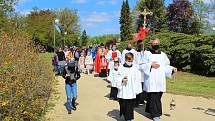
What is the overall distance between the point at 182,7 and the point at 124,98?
60.6m

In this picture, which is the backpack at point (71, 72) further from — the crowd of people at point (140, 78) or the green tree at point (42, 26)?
the green tree at point (42, 26)

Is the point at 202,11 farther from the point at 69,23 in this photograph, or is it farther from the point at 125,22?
the point at 69,23

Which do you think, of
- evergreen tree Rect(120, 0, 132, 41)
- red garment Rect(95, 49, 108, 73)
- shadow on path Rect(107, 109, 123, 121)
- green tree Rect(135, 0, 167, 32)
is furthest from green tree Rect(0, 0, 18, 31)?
evergreen tree Rect(120, 0, 132, 41)

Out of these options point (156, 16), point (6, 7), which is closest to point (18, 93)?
point (6, 7)

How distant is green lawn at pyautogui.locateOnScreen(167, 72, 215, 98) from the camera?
1634 centimetres

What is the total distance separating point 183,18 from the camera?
6931cm

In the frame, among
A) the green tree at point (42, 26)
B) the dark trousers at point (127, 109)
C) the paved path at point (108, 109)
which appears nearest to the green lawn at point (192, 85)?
the paved path at point (108, 109)

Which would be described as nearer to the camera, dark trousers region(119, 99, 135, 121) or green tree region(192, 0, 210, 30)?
dark trousers region(119, 99, 135, 121)

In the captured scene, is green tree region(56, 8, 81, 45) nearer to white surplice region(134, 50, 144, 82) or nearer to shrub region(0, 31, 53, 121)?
white surplice region(134, 50, 144, 82)

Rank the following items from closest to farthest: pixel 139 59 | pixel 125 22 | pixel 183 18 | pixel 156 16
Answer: pixel 139 59 → pixel 183 18 → pixel 156 16 → pixel 125 22

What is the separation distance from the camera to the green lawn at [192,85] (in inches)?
643

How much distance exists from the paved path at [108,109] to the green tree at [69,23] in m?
84.8

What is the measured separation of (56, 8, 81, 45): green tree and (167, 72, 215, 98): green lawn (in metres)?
77.4

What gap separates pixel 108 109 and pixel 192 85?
24.7 feet
